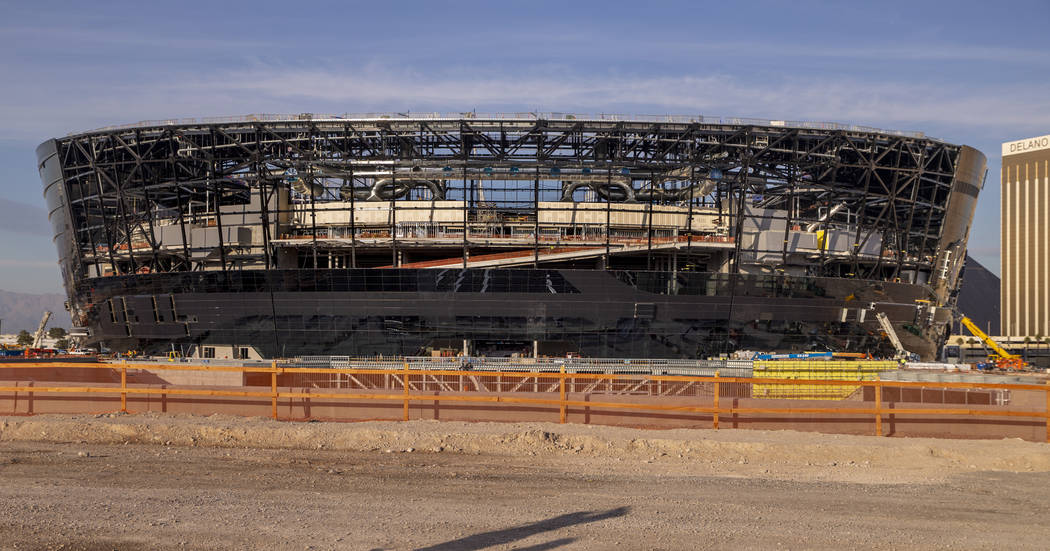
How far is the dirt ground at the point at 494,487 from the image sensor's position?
10.1 m

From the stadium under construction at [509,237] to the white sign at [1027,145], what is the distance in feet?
499

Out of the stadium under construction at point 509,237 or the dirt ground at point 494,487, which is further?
the stadium under construction at point 509,237

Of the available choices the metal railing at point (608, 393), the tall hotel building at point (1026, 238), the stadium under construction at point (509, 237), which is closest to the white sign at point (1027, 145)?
the tall hotel building at point (1026, 238)

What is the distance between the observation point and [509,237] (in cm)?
5238

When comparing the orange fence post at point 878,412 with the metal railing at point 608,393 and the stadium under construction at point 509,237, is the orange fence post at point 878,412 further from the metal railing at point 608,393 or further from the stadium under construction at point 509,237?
the stadium under construction at point 509,237

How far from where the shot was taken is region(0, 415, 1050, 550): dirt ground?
33.3 ft

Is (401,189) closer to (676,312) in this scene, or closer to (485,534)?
(676,312)

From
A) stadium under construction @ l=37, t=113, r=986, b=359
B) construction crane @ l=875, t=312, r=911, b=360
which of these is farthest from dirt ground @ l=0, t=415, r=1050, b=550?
construction crane @ l=875, t=312, r=911, b=360

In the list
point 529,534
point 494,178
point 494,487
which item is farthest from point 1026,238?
point 529,534

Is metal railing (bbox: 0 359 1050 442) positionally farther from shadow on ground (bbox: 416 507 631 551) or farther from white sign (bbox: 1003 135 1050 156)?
white sign (bbox: 1003 135 1050 156)

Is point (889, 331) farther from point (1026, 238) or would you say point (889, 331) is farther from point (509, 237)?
point (1026, 238)

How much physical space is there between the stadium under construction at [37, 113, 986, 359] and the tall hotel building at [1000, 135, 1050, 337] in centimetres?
15096

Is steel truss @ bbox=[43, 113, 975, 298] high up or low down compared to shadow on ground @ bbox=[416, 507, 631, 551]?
up

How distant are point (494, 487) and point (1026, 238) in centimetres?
21252
